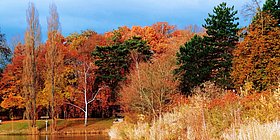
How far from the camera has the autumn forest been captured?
12750mm

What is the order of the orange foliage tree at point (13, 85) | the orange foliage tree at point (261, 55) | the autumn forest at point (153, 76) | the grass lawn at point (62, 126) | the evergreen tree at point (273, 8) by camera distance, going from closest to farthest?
the autumn forest at point (153, 76), the orange foliage tree at point (261, 55), the evergreen tree at point (273, 8), the grass lawn at point (62, 126), the orange foliage tree at point (13, 85)

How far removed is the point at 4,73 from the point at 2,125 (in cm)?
557

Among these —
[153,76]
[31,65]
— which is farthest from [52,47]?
[153,76]

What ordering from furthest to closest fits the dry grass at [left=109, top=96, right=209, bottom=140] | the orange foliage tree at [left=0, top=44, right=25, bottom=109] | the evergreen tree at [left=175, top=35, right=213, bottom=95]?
the orange foliage tree at [left=0, top=44, right=25, bottom=109], the evergreen tree at [left=175, top=35, right=213, bottom=95], the dry grass at [left=109, top=96, right=209, bottom=140]

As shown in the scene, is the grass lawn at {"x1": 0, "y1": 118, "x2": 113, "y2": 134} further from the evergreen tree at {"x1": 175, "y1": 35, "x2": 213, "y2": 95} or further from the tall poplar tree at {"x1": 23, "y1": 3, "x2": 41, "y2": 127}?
the evergreen tree at {"x1": 175, "y1": 35, "x2": 213, "y2": 95}

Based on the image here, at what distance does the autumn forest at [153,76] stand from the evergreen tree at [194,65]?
0.23ft

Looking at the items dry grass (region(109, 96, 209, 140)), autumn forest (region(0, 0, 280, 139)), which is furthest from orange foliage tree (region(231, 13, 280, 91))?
dry grass (region(109, 96, 209, 140))

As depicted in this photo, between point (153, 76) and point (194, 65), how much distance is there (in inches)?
139

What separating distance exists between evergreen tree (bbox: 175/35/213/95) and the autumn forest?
7 cm

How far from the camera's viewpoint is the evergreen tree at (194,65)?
24.8m

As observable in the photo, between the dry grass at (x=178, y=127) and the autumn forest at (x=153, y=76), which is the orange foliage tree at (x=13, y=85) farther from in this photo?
the dry grass at (x=178, y=127)

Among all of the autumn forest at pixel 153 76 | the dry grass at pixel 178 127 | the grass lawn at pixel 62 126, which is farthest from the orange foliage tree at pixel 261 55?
the grass lawn at pixel 62 126

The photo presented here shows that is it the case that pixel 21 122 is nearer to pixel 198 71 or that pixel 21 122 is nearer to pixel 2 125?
pixel 2 125

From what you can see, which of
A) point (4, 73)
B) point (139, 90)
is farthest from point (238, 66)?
point (4, 73)
